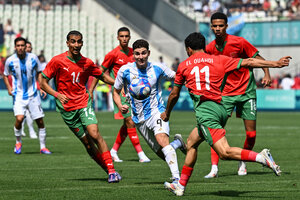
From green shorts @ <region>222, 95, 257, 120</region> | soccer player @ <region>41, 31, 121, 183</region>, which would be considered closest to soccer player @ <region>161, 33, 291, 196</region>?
soccer player @ <region>41, 31, 121, 183</region>

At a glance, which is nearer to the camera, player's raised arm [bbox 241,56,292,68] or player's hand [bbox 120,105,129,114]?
player's raised arm [bbox 241,56,292,68]

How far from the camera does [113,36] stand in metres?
44.8

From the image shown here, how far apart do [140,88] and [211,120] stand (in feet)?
6.42

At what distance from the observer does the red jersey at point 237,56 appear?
10.8 meters

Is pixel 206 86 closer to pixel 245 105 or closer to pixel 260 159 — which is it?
pixel 260 159

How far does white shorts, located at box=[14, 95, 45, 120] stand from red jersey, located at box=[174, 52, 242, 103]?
737cm

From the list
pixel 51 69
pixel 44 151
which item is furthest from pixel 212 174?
pixel 44 151

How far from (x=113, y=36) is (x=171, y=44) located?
376 centimetres

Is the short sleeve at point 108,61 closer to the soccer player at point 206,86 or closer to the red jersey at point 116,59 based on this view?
the red jersey at point 116,59

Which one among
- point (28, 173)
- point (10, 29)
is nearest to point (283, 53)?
point (10, 29)

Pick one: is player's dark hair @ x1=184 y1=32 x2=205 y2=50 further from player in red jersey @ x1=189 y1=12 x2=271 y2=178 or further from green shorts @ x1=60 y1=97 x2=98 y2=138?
green shorts @ x1=60 y1=97 x2=98 y2=138

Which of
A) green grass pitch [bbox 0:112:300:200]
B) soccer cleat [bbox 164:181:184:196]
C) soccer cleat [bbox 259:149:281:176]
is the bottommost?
green grass pitch [bbox 0:112:300:200]

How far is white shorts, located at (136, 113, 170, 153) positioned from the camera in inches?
388

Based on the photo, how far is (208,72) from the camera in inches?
333
